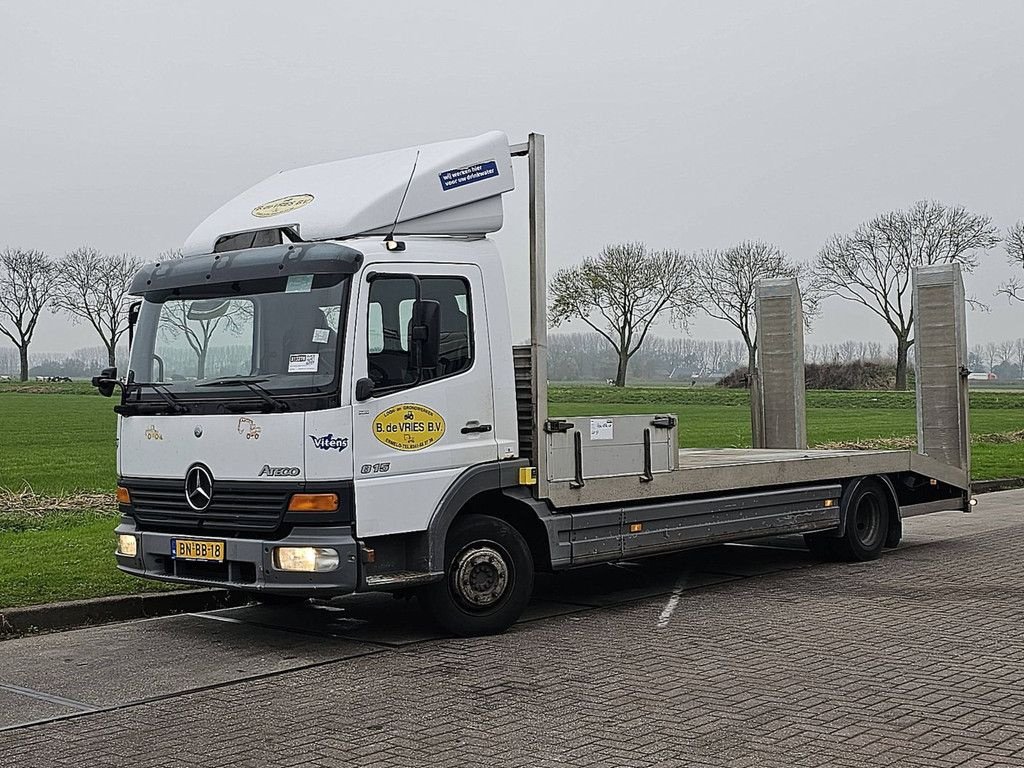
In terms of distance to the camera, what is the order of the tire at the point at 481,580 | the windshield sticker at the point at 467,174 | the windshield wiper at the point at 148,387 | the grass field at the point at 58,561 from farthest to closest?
the grass field at the point at 58,561
the windshield sticker at the point at 467,174
the tire at the point at 481,580
the windshield wiper at the point at 148,387

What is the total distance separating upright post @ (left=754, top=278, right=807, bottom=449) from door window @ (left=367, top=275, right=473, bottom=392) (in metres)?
6.73

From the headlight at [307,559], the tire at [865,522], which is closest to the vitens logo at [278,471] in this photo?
the headlight at [307,559]

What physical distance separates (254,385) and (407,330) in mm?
1019

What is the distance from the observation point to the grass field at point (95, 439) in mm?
10484

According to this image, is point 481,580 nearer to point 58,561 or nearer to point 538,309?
point 538,309

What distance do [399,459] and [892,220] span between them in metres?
61.6

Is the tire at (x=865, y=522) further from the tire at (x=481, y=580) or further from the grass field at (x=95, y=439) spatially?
the tire at (x=481, y=580)

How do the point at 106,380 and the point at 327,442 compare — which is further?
the point at 106,380

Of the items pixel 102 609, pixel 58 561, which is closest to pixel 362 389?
pixel 102 609

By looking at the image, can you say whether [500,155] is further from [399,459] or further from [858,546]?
[858,546]

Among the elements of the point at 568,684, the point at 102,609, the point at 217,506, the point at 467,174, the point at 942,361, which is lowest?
the point at 568,684

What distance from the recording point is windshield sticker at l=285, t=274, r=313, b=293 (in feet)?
26.5

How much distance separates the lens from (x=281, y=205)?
890cm

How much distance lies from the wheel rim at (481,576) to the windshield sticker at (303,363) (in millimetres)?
1638
